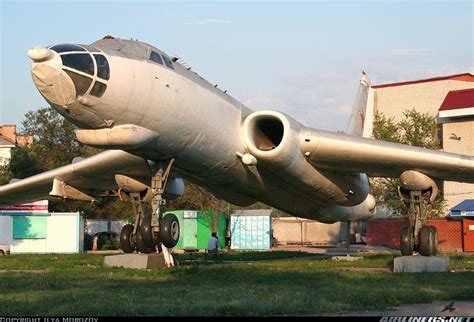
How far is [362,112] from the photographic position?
2344 centimetres

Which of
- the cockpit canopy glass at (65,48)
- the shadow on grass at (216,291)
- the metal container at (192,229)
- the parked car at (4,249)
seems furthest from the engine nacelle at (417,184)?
the parked car at (4,249)

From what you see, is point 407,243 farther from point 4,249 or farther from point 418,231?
point 4,249

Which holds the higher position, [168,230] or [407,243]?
[168,230]

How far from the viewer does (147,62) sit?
11609mm

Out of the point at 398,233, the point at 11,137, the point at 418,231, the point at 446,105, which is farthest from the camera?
the point at 11,137

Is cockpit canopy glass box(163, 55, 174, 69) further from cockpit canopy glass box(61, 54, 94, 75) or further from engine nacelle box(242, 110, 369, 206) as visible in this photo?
engine nacelle box(242, 110, 369, 206)

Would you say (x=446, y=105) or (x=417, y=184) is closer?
(x=417, y=184)

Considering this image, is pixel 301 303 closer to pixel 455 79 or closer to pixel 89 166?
pixel 89 166

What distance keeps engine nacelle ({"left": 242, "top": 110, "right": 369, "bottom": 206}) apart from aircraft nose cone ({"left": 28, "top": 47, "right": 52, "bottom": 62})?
522 centimetres

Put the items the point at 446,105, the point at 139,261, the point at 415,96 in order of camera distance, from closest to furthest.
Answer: the point at 139,261
the point at 446,105
the point at 415,96

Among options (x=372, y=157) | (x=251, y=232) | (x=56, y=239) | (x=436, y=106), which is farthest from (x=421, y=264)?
(x=436, y=106)

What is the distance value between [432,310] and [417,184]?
769cm

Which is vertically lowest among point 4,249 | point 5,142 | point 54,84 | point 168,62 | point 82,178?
point 4,249

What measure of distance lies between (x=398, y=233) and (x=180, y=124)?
3166 centimetres
